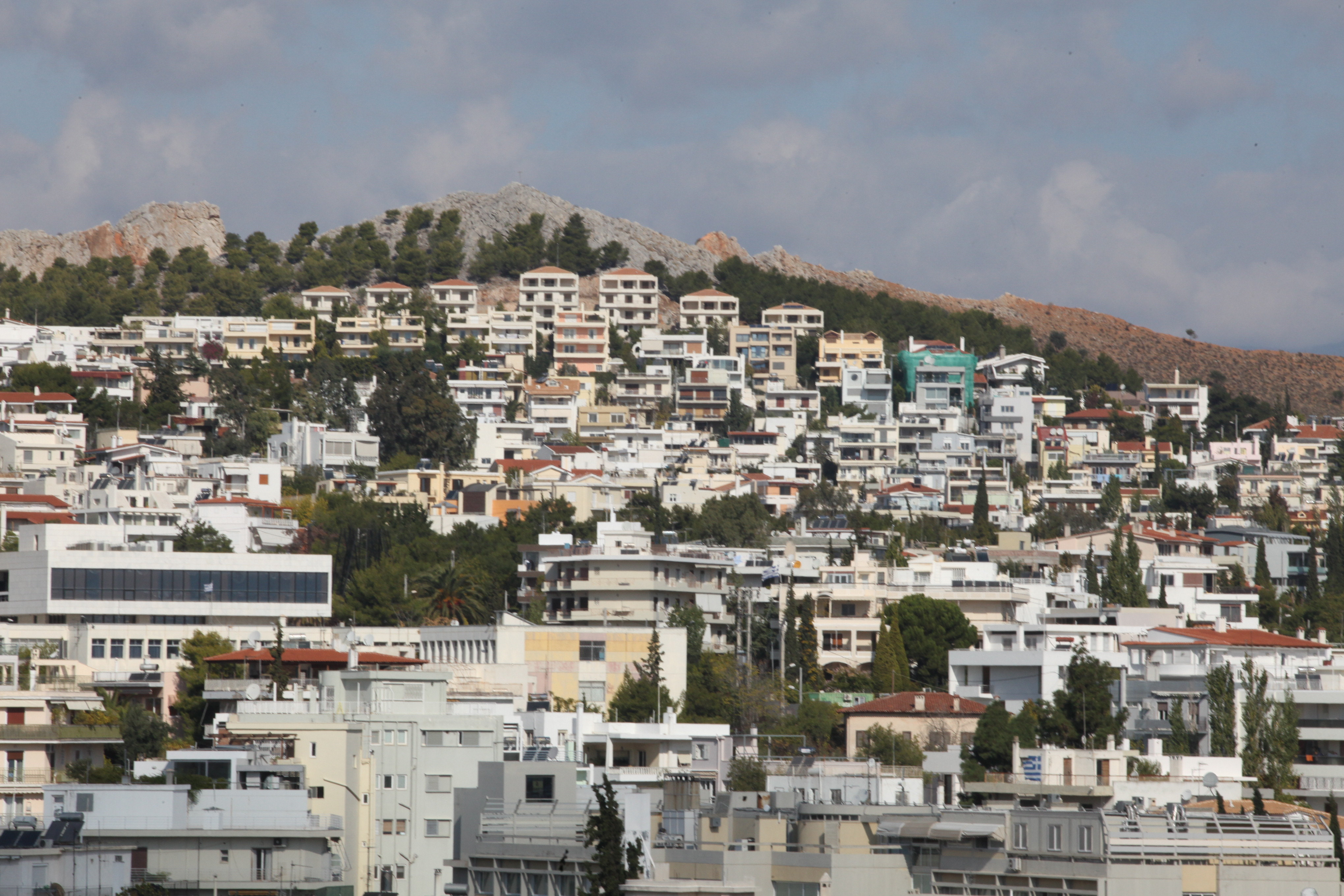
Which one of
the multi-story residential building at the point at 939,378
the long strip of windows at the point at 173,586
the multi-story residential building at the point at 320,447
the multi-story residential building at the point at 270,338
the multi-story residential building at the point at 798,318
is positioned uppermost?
the multi-story residential building at the point at 798,318

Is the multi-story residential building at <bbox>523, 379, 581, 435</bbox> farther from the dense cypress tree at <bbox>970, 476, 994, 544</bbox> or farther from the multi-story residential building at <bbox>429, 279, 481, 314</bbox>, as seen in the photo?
the dense cypress tree at <bbox>970, 476, 994, 544</bbox>

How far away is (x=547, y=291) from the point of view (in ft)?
540

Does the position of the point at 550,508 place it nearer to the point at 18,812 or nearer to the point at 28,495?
the point at 28,495

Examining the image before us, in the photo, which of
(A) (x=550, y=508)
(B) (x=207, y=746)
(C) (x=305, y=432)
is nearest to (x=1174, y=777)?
(B) (x=207, y=746)

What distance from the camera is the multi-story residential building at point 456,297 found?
536 feet

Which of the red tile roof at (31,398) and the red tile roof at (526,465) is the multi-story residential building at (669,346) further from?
the red tile roof at (31,398)

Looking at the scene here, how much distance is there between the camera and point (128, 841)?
45938mm

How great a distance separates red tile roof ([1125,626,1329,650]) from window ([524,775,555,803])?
3952cm

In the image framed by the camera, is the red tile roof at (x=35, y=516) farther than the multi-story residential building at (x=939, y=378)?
No

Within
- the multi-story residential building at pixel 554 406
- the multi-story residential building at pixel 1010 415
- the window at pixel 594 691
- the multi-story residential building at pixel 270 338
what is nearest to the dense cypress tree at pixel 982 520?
the multi-story residential building at pixel 1010 415

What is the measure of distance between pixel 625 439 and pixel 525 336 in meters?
21.4

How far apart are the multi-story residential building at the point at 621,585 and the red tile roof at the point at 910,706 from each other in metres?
15.2

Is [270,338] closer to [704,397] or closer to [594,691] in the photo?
[704,397]

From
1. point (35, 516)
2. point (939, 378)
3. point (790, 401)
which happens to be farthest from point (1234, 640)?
point (939, 378)
